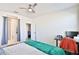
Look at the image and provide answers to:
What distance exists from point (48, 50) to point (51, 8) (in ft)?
2.18

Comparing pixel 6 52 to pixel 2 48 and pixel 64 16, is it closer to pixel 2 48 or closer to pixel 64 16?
pixel 2 48

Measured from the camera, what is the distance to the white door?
2076 millimetres

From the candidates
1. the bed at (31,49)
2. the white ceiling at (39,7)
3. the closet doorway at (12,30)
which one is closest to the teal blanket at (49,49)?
the bed at (31,49)

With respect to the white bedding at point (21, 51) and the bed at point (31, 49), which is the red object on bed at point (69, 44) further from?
the white bedding at point (21, 51)

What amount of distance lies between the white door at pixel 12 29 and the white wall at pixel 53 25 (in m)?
0.32

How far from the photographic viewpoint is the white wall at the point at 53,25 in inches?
82.6

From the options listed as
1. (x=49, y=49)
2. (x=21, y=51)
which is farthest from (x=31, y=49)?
(x=49, y=49)

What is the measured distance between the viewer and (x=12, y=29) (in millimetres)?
2096

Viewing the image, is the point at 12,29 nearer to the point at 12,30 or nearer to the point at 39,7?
the point at 12,30

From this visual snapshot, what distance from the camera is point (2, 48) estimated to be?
2.05 m

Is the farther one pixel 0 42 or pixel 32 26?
pixel 32 26

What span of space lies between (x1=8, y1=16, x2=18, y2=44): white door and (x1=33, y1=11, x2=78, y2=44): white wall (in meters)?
0.32

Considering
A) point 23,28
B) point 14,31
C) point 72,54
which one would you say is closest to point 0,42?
point 14,31
